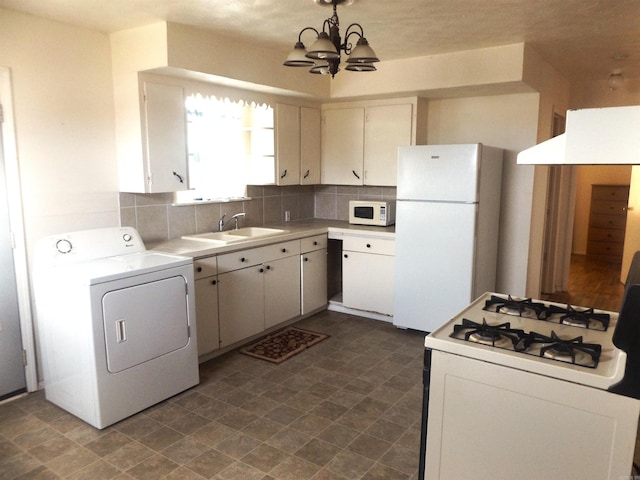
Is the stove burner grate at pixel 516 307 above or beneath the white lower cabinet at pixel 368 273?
above

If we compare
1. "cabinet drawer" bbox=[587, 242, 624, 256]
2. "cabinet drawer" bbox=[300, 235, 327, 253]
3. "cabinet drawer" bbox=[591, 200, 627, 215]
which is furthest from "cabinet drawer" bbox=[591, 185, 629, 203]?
"cabinet drawer" bbox=[300, 235, 327, 253]

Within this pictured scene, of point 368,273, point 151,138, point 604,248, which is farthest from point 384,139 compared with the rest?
point 604,248

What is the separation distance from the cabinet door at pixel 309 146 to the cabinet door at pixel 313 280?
2.65 ft

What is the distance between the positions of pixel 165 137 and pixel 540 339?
2.84m

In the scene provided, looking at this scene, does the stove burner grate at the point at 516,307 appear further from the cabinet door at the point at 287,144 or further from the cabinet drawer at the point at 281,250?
the cabinet door at the point at 287,144

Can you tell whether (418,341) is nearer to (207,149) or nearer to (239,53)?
(207,149)

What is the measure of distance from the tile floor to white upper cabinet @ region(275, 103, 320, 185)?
6.30 feet

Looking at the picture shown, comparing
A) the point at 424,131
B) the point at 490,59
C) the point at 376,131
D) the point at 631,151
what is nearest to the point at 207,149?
the point at 376,131

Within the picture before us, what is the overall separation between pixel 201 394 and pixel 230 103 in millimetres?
2491

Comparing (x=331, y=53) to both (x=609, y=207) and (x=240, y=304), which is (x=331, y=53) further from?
(x=609, y=207)

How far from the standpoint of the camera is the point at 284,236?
411 centimetres

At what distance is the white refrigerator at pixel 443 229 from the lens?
374 centimetres

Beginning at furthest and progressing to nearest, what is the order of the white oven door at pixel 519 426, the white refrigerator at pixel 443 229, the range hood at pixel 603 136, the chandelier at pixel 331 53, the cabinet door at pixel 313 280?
the cabinet door at pixel 313 280
the white refrigerator at pixel 443 229
the chandelier at pixel 331 53
the white oven door at pixel 519 426
the range hood at pixel 603 136

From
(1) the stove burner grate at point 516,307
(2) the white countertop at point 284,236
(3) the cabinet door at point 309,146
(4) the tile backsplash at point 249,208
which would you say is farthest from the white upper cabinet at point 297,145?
(1) the stove burner grate at point 516,307
